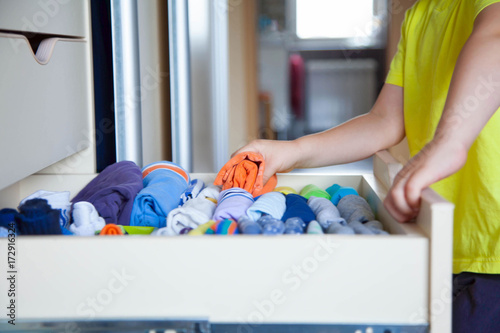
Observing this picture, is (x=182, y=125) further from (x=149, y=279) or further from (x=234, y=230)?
(x=149, y=279)

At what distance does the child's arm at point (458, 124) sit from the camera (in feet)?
2.00

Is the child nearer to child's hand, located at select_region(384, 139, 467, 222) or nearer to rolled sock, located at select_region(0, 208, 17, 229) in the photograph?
child's hand, located at select_region(384, 139, 467, 222)

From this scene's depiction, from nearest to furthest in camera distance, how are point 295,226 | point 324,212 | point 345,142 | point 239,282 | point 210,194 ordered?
point 239,282
point 295,226
point 324,212
point 210,194
point 345,142

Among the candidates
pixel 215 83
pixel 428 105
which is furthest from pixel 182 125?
pixel 428 105

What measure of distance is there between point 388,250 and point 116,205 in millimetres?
407

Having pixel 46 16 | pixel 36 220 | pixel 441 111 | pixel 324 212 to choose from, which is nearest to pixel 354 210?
pixel 324 212

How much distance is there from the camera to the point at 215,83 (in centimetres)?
183

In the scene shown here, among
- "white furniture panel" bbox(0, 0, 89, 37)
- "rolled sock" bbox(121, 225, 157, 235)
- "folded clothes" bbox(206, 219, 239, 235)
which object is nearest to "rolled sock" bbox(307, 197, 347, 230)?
"folded clothes" bbox(206, 219, 239, 235)

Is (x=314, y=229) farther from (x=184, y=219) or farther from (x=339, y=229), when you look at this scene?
(x=184, y=219)

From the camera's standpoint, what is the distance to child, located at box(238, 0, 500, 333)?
0.63 m

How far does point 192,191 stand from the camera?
35.2 inches

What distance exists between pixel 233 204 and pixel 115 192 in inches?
7.2

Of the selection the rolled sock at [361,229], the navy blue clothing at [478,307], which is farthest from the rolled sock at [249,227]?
the navy blue clothing at [478,307]

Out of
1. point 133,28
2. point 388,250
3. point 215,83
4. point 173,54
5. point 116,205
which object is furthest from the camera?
point 215,83
